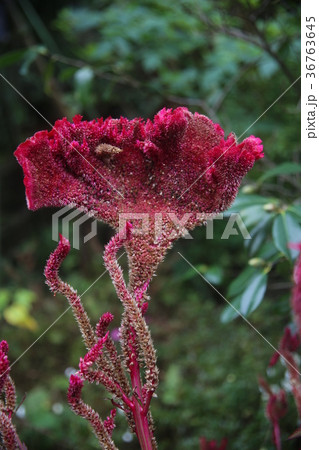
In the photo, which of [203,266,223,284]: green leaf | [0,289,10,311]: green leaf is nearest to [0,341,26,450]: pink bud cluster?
[203,266,223,284]: green leaf

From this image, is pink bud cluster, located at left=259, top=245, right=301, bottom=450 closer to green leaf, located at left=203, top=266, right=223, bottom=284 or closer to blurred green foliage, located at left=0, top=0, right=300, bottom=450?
blurred green foliage, located at left=0, top=0, right=300, bottom=450

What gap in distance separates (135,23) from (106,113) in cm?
73

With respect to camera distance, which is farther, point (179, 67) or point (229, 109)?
point (179, 67)

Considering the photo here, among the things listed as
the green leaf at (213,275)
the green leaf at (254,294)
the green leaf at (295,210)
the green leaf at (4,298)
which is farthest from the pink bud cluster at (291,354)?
the green leaf at (4,298)

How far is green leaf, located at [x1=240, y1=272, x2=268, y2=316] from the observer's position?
0.83 metres

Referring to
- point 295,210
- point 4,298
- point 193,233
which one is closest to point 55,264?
point 295,210

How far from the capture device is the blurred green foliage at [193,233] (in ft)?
4.00

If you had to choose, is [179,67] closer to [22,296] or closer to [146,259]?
[22,296]

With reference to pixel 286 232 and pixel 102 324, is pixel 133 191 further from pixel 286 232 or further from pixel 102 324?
pixel 286 232

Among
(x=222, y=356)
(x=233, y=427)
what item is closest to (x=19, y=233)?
(x=222, y=356)

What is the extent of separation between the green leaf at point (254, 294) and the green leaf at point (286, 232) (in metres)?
0.09

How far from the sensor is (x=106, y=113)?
2707 millimetres

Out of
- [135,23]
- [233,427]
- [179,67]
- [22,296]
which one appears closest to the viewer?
[233,427]

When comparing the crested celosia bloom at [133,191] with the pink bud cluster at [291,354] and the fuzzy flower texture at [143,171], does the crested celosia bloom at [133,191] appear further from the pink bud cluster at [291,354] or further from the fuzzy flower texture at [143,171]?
the pink bud cluster at [291,354]
